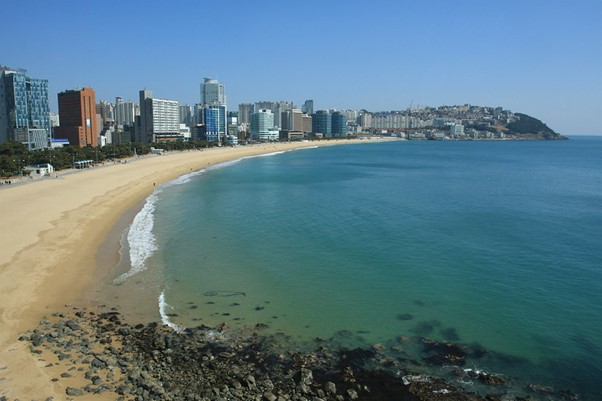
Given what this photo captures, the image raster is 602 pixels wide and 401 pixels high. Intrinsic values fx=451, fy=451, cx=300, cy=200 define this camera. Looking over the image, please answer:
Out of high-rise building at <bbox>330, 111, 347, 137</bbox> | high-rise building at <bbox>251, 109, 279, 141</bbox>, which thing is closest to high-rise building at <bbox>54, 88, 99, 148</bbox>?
high-rise building at <bbox>251, 109, 279, 141</bbox>

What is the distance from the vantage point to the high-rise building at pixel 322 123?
167 metres

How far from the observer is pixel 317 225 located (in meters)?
21.6

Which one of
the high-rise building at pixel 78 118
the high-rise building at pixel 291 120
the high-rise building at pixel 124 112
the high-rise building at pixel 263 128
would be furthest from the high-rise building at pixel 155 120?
the high-rise building at pixel 291 120

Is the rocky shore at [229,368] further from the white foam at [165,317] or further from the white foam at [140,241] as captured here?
the white foam at [140,241]

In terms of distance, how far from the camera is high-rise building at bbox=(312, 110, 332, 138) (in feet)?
549

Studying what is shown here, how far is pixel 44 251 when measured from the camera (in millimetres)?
15547

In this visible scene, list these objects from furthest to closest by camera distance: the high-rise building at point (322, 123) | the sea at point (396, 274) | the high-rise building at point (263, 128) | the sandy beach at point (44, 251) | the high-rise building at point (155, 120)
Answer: the high-rise building at point (322, 123), the high-rise building at point (263, 128), the high-rise building at point (155, 120), the sea at point (396, 274), the sandy beach at point (44, 251)

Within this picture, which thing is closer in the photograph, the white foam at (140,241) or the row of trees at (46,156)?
the white foam at (140,241)

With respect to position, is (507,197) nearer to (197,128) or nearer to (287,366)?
(287,366)

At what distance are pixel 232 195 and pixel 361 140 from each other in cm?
13527

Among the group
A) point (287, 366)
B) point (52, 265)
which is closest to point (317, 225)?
point (52, 265)

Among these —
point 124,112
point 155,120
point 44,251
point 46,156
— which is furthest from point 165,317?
point 124,112

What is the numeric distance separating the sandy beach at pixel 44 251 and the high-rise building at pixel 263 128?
4180 inches

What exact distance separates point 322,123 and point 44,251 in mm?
156116
